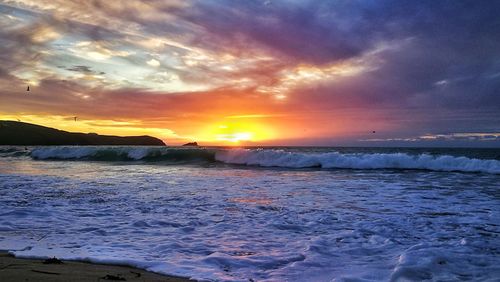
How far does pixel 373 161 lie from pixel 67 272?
20911mm

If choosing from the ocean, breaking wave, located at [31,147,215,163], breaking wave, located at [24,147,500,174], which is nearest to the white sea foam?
breaking wave, located at [24,147,500,174]

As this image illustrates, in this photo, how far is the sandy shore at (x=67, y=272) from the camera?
3.42 meters

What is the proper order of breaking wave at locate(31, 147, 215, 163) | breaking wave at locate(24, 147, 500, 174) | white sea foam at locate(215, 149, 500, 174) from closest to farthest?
white sea foam at locate(215, 149, 500, 174) < breaking wave at locate(24, 147, 500, 174) < breaking wave at locate(31, 147, 215, 163)

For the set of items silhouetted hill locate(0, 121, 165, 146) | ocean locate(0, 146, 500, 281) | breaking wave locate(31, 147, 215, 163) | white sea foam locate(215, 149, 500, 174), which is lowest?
ocean locate(0, 146, 500, 281)

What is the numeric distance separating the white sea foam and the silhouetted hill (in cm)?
8234

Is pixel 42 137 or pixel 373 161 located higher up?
pixel 42 137

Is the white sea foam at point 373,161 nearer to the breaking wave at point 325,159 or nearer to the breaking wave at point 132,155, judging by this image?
the breaking wave at point 325,159

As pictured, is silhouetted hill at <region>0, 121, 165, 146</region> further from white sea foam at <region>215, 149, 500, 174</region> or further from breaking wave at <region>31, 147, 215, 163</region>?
white sea foam at <region>215, 149, 500, 174</region>

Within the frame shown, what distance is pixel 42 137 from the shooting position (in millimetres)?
95188

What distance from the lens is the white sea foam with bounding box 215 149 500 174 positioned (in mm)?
20358

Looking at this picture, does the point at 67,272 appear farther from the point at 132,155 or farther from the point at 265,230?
the point at 132,155

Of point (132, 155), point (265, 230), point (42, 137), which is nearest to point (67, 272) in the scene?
point (265, 230)

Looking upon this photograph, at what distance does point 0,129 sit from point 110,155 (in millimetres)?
82112

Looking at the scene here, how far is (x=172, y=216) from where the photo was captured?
6.82 metres
